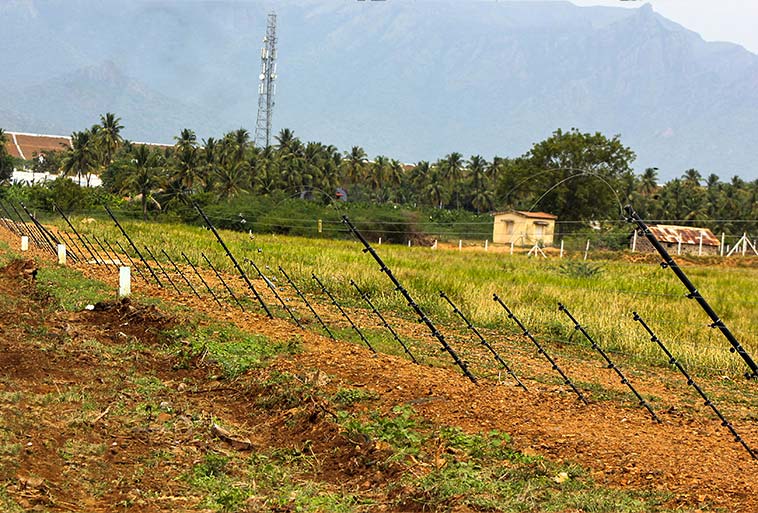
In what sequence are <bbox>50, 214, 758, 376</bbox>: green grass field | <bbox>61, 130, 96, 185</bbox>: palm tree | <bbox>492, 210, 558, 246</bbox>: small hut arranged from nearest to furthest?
<bbox>50, 214, 758, 376</bbox>: green grass field, <bbox>492, 210, 558, 246</bbox>: small hut, <bbox>61, 130, 96, 185</bbox>: palm tree

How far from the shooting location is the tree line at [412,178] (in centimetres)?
5753

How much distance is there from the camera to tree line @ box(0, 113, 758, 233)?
57531mm

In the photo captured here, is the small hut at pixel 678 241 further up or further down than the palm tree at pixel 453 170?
further down

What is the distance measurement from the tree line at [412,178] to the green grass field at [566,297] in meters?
14.6

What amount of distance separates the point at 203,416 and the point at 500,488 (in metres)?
3.08

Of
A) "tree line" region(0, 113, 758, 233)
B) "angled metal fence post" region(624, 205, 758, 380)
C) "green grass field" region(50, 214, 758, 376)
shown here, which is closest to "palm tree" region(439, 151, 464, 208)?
"tree line" region(0, 113, 758, 233)

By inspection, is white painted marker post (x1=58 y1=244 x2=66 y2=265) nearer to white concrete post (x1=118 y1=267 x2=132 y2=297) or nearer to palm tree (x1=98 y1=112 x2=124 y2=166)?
white concrete post (x1=118 y1=267 x2=132 y2=297)

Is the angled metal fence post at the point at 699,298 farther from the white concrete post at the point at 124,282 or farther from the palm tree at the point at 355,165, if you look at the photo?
the palm tree at the point at 355,165

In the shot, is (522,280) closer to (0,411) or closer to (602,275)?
(602,275)

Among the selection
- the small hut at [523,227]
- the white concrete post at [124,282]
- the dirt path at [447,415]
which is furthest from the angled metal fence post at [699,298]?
the small hut at [523,227]

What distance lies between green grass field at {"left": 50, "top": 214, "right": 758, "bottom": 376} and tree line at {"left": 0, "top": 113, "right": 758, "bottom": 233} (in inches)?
575

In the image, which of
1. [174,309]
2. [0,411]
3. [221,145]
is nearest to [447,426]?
[0,411]

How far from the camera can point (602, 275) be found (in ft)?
90.3

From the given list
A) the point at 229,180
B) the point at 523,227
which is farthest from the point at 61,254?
the point at 229,180
